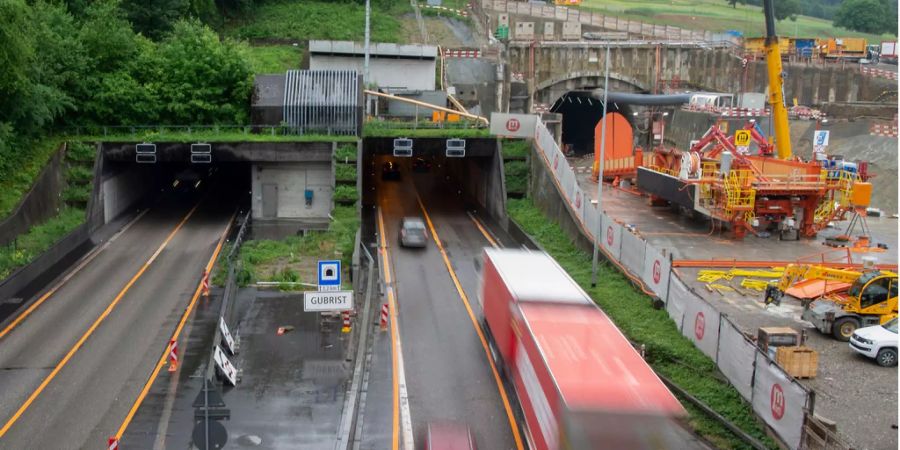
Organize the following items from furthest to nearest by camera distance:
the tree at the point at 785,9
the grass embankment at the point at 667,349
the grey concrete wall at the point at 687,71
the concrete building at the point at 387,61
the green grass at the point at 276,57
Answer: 1. the tree at the point at 785,9
2. the grey concrete wall at the point at 687,71
3. the concrete building at the point at 387,61
4. the green grass at the point at 276,57
5. the grass embankment at the point at 667,349

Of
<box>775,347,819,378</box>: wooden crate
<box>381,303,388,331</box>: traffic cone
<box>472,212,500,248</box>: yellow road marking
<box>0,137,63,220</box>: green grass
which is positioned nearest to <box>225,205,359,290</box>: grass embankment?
<box>381,303,388,331</box>: traffic cone

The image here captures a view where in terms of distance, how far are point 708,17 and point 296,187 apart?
114194mm

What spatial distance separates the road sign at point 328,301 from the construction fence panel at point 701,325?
998 centimetres

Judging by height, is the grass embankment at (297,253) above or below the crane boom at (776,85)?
below

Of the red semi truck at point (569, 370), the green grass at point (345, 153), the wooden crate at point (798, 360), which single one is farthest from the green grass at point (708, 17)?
the wooden crate at point (798, 360)

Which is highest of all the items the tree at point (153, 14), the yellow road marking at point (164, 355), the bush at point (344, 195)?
the tree at point (153, 14)

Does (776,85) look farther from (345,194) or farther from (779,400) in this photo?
(779,400)

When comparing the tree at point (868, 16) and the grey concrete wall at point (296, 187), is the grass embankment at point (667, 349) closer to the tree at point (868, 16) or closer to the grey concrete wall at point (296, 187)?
the grey concrete wall at point (296, 187)

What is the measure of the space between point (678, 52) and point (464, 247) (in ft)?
127

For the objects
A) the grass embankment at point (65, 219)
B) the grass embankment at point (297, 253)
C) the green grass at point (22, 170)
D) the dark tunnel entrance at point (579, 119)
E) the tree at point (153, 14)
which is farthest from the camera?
the dark tunnel entrance at point (579, 119)

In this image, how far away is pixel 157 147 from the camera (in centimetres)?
4450

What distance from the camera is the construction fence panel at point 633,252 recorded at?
30531mm

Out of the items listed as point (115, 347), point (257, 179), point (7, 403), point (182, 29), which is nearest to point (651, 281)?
point (115, 347)

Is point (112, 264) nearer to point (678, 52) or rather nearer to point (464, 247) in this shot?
point (464, 247)
